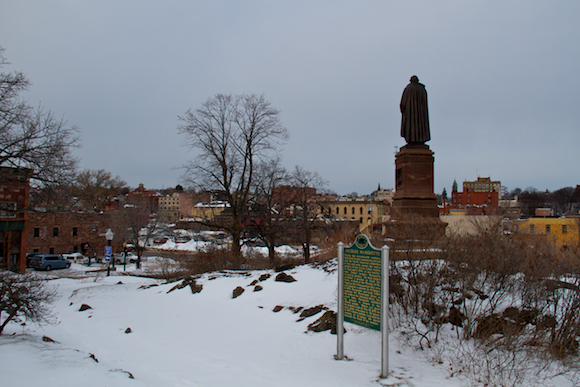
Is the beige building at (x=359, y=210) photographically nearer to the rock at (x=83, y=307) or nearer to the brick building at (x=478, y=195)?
the brick building at (x=478, y=195)

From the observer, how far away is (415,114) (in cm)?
1727

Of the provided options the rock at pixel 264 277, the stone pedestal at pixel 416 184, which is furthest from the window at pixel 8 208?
the stone pedestal at pixel 416 184

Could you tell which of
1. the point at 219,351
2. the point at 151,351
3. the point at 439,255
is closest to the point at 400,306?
the point at 439,255

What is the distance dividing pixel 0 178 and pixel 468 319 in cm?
1168

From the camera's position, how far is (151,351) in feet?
25.9

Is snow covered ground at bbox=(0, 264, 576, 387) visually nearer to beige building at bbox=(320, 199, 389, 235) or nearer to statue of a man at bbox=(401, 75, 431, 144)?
statue of a man at bbox=(401, 75, 431, 144)

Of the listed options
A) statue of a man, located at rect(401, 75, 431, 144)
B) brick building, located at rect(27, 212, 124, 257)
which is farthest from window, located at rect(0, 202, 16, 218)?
statue of a man, located at rect(401, 75, 431, 144)

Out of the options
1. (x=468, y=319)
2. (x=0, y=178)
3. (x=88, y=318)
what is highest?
(x=0, y=178)

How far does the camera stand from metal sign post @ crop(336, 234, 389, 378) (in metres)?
6.11

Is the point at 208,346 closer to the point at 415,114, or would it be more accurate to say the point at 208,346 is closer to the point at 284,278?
the point at 284,278

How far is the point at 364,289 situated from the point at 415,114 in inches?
504

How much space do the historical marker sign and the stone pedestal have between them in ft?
32.2

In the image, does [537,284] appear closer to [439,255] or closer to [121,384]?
[439,255]

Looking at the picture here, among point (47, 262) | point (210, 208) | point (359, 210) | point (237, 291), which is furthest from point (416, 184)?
point (359, 210)
